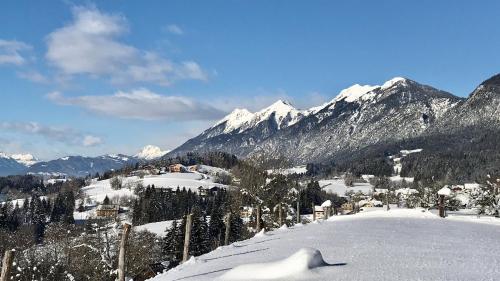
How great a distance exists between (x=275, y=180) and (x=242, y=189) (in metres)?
3.74

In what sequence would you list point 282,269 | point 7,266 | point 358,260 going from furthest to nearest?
1. point 7,266
2. point 358,260
3. point 282,269

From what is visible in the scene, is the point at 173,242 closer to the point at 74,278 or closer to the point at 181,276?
the point at 74,278

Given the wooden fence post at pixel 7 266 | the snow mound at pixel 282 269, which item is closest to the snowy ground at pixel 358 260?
the snow mound at pixel 282 269

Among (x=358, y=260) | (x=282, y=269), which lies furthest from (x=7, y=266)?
(x=358, y=260)

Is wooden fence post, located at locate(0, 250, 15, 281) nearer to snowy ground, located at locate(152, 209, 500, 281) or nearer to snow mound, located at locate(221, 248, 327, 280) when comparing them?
snowy ground, located at locate(152, 209, 500, 281)

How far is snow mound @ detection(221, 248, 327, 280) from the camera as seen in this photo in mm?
11062

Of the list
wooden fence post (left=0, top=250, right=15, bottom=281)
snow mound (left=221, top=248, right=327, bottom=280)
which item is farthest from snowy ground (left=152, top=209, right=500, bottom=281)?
wooden fence post (left=0, top=250, right=15, bottom=281)

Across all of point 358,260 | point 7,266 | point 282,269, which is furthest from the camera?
point 7,266

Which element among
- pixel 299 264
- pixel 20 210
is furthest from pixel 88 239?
pixel 20 210

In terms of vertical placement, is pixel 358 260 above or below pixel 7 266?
above

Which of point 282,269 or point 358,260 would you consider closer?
point 282,269

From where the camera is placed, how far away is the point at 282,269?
11188 millimetres

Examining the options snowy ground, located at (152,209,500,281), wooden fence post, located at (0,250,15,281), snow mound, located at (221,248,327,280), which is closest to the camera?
snow mound, located at (221,248,327,280)

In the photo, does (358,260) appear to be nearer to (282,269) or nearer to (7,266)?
(282,269)
